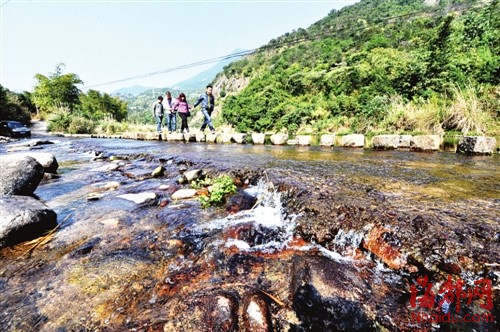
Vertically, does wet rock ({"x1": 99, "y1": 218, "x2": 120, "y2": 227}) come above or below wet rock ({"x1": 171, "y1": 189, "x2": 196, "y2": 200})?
below

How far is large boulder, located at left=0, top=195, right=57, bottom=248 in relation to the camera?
6.84 feet

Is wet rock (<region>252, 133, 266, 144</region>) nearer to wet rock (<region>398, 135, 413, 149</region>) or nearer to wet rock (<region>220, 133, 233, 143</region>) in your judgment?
wet rock (<region>220, 133, 233, 143</region>)

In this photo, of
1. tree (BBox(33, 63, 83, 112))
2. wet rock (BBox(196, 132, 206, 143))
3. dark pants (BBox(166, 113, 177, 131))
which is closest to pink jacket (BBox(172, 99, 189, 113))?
wet rock (BBox(196, 132, 206, 143))

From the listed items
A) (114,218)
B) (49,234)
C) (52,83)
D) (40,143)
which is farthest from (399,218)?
(52,83)

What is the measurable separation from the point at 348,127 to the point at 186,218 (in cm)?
1098

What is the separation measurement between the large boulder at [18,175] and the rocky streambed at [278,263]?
625mm

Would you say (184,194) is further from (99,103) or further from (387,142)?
(99,103)

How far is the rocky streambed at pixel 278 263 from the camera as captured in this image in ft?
4.20

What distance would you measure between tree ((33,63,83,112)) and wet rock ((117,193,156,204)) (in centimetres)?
4430

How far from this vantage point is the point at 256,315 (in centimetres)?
128

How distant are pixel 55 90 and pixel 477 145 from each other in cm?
5063

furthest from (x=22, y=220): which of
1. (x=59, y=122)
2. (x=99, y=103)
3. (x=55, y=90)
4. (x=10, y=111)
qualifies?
(x=99, y=103)

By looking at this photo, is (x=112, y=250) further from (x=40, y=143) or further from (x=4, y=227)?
(x=40, y=143)

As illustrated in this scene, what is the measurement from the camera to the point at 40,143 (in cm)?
1133
